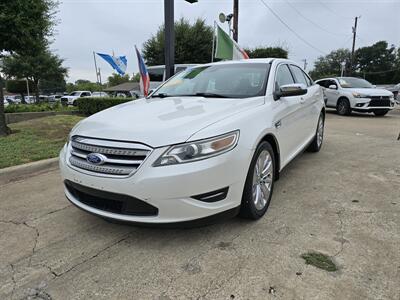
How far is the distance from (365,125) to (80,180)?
9497mm

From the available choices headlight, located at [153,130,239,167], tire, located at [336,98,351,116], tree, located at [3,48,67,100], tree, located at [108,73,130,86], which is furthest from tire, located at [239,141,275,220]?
tree, located at [108,73,130,86]

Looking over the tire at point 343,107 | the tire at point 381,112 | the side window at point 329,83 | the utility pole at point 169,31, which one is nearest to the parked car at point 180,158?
the utility pole at point 169,31

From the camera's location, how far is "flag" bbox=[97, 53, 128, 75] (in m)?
11.5

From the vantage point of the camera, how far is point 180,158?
7.88 feet

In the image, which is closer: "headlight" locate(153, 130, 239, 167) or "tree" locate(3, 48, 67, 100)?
"headlight" locate(153, 130, 239, 167)

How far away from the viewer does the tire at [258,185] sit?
2812 millimetres

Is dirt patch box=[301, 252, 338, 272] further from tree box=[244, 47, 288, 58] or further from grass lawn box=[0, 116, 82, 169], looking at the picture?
tree box=[244, 47, 288, 58]

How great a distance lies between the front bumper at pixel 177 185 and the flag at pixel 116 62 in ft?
32.3

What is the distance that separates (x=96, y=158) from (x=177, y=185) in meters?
0.71

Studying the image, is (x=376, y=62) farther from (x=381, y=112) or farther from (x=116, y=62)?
(x=116, y=62)

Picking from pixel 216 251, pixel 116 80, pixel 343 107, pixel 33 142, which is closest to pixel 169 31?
pixel 33 142

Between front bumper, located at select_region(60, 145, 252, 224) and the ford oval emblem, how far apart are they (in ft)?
0.38

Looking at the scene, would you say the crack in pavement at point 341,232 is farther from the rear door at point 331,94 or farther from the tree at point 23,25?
the rear door at point 331,94

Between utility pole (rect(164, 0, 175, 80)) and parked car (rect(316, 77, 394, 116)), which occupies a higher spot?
utility pole (rect(164, 0, 175, 80))
